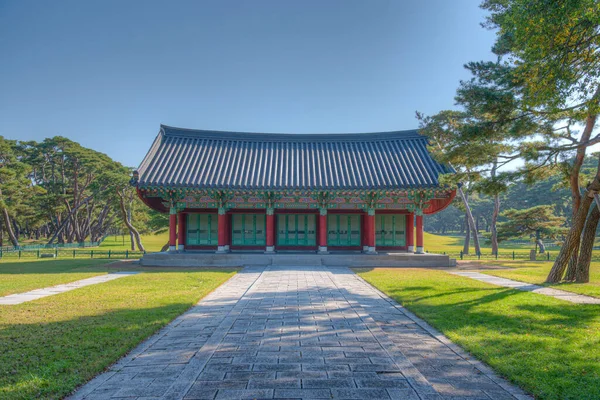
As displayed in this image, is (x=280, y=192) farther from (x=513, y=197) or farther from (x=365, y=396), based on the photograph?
(x=513, y=197)

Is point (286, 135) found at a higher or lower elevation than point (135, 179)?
higher

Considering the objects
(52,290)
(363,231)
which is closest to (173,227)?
(52,290)

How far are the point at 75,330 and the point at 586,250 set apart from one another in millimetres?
15996

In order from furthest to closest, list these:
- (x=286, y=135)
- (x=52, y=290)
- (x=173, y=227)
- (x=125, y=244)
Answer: (x=125, y=244) < (x=286, y=135) < (x=173, y=227) < (x=52, y=290)

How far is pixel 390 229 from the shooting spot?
69.7ft

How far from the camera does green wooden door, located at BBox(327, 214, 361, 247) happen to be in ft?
69.5

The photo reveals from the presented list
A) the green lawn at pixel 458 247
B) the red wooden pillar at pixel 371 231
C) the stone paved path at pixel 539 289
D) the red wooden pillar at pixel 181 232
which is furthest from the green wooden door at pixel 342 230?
the green lawn at pixel 458 247

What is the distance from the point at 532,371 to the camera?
15.1ft

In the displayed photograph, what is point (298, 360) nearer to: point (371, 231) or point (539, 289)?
point (539, 289)

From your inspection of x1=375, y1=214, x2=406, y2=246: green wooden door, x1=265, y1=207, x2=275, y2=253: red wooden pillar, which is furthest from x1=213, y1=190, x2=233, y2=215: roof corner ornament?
x1=375, y1=214, x2=406, y2=246: green wooden door

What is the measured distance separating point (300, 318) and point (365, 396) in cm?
369

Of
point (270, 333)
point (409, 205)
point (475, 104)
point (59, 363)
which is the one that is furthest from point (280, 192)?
point (59, 363)

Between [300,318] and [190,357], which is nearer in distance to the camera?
[190,357]

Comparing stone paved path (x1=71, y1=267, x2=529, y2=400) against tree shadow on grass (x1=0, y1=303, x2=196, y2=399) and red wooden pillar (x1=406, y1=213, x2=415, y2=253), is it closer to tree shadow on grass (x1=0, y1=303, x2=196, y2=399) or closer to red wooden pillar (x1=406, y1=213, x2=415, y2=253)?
tree shadow on grass (x1=0, y1=303, x2=196, y2=399)
